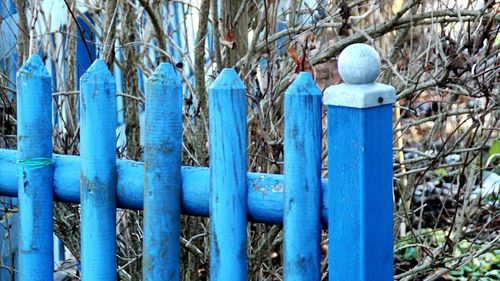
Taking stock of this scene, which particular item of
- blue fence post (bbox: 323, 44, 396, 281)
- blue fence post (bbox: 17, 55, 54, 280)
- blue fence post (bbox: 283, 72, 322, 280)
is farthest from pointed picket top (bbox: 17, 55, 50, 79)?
blue fence post (bbox: 323, 44, 396, 281)

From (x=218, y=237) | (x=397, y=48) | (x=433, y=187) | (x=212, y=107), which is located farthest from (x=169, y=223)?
(x=433, y=187)

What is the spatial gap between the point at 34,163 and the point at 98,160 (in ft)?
0.70

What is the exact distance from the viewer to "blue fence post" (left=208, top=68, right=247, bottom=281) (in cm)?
231

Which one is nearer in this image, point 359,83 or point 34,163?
point 359,83

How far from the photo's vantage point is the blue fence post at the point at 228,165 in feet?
7.59

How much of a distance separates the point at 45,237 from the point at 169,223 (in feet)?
1.34

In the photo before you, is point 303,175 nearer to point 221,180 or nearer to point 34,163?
point 221,180

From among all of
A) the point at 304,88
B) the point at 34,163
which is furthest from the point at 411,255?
the point at 304,88

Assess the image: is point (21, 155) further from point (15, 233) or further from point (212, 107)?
point (15, 233)

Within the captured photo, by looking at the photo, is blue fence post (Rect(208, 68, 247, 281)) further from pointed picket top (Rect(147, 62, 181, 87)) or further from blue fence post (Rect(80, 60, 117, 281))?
blue fence post (Rect(80, 60, 117, 281))

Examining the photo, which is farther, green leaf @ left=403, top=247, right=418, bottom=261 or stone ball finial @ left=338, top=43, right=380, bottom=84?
green leaf @ left=403, top=247, right=418, bottom=261

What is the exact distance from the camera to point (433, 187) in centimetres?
686

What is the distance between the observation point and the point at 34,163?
2561 millimetres

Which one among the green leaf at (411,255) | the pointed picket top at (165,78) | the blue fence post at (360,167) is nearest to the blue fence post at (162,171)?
the pointed picket top at (165,78)
